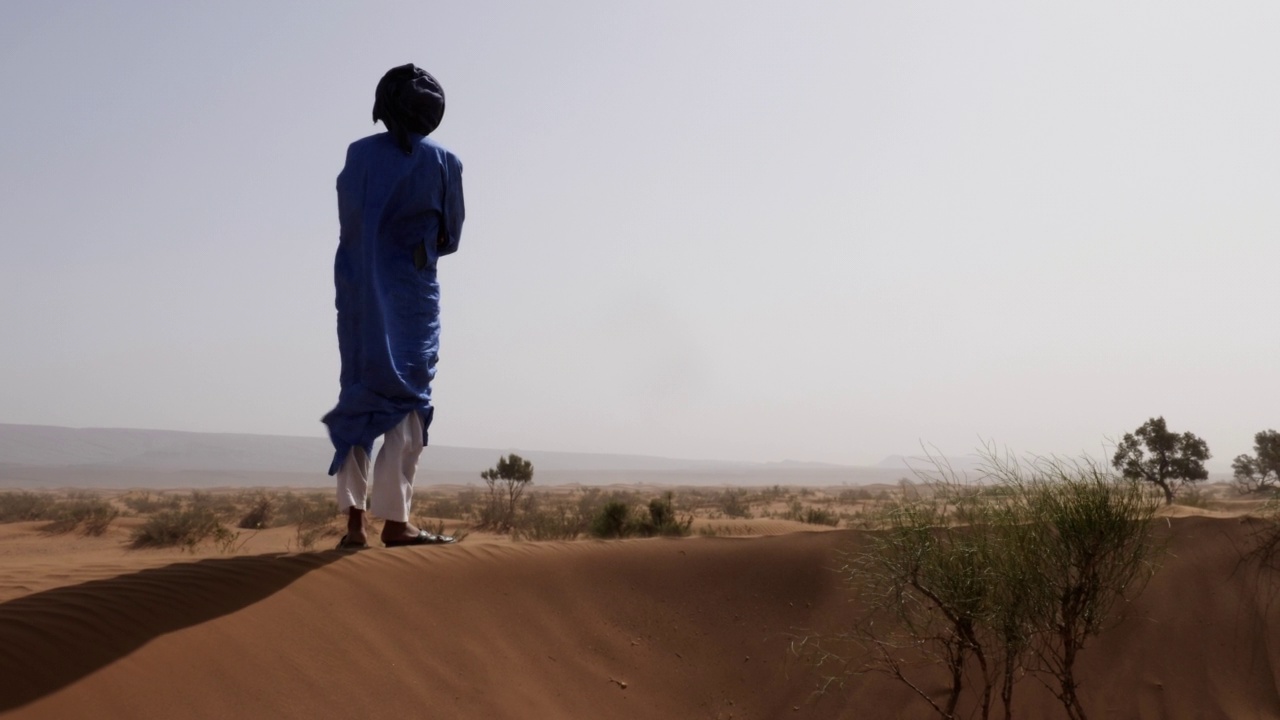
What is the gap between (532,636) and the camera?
5.73 metres

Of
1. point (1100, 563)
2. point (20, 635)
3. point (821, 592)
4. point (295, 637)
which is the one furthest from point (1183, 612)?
point (20, 635)

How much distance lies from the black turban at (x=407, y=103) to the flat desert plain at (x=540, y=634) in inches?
118

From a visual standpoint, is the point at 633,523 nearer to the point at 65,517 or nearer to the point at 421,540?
the point at 421,540

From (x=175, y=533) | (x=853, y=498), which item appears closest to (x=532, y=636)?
(x=175, y=533)

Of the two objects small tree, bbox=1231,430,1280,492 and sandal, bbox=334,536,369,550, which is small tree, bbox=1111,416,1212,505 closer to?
small tree, bbox=1231,430,1280,492

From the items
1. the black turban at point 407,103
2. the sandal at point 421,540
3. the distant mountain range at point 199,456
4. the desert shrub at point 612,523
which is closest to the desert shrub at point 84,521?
the desert shrub at point 612,523

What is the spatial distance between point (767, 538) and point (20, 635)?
205 inches

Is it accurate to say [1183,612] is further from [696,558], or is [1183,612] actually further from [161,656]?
[161,656]

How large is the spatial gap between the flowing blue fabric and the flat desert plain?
1.01 m

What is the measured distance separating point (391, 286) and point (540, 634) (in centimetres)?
259

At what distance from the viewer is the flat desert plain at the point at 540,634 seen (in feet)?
13.9

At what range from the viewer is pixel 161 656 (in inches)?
166

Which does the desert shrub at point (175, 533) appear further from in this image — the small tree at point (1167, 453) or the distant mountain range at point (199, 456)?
the distant mountain range at point (199, 456)

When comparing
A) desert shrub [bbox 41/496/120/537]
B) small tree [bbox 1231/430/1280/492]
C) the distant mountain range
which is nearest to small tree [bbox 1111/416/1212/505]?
small tree [bbox 1231/430/1280/492]
